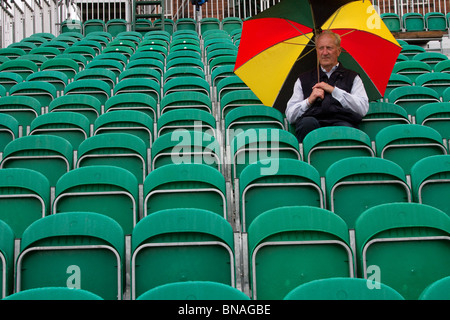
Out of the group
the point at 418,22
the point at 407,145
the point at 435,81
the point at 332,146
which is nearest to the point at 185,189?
the point at 332,146

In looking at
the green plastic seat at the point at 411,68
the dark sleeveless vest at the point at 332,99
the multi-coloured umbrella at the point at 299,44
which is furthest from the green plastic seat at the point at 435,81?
the dark sleeveless vest at the point at 332,99

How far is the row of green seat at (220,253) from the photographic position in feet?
10.9

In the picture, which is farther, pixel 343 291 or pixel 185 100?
pixel 185 100

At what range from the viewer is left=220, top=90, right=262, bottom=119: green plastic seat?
6.41 m

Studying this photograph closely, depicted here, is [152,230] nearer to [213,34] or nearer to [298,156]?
[298,156]

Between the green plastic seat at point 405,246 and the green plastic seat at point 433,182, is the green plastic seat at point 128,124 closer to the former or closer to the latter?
the green plastic seat at point 433,182

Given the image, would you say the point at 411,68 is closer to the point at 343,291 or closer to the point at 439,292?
the point at 439,292

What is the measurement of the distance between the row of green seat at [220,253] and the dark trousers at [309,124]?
1.95 metres

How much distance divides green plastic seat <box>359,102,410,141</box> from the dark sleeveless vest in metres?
0.25

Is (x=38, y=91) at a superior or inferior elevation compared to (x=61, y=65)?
inferior

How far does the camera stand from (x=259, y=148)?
4949mm

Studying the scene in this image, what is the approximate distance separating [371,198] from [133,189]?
1693mm

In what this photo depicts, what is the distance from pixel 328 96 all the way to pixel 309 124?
32 centimetres
